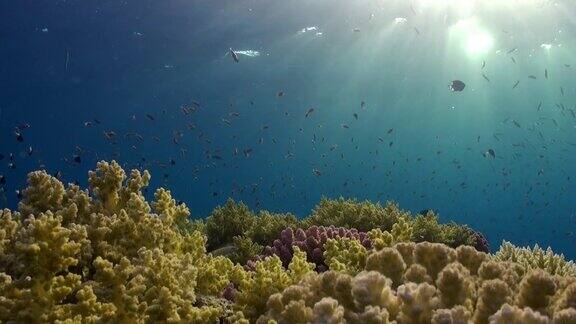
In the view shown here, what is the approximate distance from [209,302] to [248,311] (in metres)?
0.58

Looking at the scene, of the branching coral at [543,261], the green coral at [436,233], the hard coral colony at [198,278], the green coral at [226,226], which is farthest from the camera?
the green coral at [226,226]

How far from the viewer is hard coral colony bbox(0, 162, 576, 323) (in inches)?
101

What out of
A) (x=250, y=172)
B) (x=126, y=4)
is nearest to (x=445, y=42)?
(x=126, y=4)

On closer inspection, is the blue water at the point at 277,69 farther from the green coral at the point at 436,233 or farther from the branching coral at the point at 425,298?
the branching coral at the point at 425,298

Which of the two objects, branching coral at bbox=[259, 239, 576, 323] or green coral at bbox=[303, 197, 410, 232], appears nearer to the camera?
branching coral at bbox=[259, 239, 576, 323]

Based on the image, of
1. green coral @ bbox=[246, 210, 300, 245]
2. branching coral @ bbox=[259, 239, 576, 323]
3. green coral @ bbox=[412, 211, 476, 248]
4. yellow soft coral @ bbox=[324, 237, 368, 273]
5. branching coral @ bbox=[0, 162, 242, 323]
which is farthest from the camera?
green coral @ bbox=[412, 211, 476, 248]

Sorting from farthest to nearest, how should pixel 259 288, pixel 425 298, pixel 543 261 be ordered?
pixel 543 261 < pixel 259 288 < pixel 425 298

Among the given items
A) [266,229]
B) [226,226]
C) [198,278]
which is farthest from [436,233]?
[198,278]

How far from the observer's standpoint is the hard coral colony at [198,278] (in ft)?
8.40

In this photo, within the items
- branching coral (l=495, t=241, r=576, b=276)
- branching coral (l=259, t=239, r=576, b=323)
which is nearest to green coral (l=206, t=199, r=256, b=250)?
branching coral (l=495, t=241, r=576, b=276)

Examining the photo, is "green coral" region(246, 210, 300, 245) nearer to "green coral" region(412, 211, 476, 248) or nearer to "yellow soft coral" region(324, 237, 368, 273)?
"green coral" region(412, 211, 476, 248)

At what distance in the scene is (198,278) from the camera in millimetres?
4406

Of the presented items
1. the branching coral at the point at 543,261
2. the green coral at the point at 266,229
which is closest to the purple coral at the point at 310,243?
the green coral at the point at 266,229

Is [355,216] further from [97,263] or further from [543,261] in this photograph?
[97,263]
